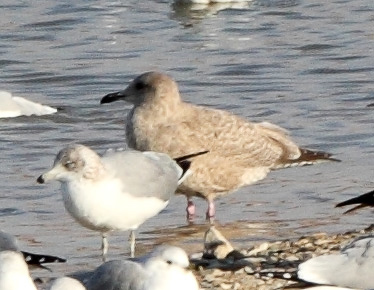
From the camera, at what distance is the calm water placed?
10648 mm

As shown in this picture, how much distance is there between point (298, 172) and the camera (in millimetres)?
12320

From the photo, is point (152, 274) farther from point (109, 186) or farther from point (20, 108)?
point (20, 108)

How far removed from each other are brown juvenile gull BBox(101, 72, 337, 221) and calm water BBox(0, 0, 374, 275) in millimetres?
227

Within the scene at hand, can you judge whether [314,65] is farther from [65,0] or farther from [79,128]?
[65,0]

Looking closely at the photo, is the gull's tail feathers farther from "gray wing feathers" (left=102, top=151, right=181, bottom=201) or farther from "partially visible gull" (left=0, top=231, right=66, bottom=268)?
"partially visible gull" (left=0, top=231, right=66, bottom=268)

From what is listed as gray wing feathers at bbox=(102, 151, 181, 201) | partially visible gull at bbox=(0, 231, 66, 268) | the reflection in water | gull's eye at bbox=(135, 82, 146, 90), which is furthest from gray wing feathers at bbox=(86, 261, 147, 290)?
the reflection in water

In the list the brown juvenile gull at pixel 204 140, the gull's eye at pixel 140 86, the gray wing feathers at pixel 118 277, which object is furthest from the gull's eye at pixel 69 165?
the gull's eye at pixel 140 86

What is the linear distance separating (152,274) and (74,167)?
1674 millimetres

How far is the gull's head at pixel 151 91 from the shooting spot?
36.4 feet

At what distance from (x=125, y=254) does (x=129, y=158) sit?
1039mm

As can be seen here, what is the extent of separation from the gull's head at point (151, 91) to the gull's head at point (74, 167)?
2702mm

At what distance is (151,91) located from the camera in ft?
36.6

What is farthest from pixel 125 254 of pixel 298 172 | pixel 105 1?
pixel 105 1

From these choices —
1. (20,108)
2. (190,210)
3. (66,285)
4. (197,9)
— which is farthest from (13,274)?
(197,9)
